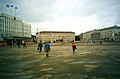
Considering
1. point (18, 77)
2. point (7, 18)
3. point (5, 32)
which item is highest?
point (7, 18)

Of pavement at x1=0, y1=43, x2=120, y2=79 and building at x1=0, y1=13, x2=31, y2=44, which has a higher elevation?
building at x1=0, y1=13, x2=31, y2=44

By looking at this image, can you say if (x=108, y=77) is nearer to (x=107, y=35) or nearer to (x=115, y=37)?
(x=115, y=37)

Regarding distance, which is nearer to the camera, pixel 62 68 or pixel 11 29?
pixel 62 68

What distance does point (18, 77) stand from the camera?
818 cm

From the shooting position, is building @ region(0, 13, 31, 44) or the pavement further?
building @ region(0, 13, 31, 44)

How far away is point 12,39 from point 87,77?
8835cm

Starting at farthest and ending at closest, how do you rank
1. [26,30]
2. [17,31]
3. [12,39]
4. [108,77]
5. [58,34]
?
1. [58,34]
2. [26,30]
3. [17,31]
4. [12,39]
5. [108,77]

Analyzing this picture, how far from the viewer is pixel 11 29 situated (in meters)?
110

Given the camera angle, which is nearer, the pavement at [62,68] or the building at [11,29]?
the pavement at [62,68]

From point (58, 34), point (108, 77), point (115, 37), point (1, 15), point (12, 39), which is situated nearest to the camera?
point (108, 77)

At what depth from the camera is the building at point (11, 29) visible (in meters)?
93.0

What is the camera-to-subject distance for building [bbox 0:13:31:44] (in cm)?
9300

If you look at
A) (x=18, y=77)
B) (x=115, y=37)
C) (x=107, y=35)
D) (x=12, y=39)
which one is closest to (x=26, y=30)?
(x=12, y=39)

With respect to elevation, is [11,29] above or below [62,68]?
above
